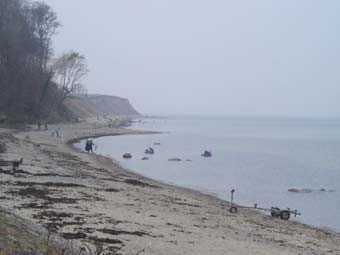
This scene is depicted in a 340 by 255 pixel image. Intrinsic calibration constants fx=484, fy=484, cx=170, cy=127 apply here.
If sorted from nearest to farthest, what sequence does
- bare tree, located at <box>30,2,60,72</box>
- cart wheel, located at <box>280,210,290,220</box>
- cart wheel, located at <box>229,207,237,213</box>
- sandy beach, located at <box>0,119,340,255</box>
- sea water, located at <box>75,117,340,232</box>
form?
1. sandy beach, located at <box>0,119,340,255</box>
2. cart wheel, located at <box>229,207,237,213</box>
3. cart wheel, located at <box>280,210,290,220</box>
4. sea water, located at <box>75,117,340,232</box>
5. bare tree, located at <box>30,2,60,72</box>

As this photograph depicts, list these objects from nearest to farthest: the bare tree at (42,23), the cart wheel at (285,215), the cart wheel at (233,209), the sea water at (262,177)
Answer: the cart wheel at (233,209), the cart wheel at (285,215), the sea water at (262,177), the bare tree at (42,23)

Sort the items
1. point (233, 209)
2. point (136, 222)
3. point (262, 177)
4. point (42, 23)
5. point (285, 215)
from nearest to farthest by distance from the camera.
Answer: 1. point (136, 222)
2. point (233, 209)
3. point (285, 215)
4. point (262, 177)
5. point (42, 23)

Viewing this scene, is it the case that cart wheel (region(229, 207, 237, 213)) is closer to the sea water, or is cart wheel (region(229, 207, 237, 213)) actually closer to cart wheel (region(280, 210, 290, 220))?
cart wheel (region(280, 210, 290, 220))

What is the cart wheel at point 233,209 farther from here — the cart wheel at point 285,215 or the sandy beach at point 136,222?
the cart wheel at point 285,215

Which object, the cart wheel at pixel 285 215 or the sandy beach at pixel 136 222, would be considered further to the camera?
the cart wheel at pixel 285 215

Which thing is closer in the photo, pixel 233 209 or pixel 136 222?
pixel 136 222

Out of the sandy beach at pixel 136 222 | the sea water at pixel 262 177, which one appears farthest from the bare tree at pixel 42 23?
the sandy beach at pixel 136 222

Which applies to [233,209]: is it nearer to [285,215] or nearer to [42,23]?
[285,215]

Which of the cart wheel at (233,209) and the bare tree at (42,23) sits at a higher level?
the bare tree at (42,23)

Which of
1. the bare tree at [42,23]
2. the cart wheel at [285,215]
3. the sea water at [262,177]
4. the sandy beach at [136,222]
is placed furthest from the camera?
the bare tree at [42,23]

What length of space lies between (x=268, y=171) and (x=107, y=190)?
106 ft

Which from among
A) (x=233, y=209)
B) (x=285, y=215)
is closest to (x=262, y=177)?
(x=285, y=215)

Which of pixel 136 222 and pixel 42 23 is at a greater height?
pixel 42 23

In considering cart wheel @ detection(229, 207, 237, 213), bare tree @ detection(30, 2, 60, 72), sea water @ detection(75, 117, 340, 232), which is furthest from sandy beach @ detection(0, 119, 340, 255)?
bare tree @ detection(30, 2, 60, 72)
